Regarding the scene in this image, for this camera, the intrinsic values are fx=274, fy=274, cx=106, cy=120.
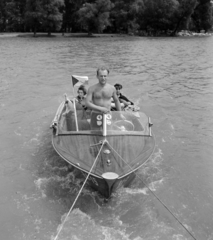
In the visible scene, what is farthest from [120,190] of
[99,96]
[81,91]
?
[81,91]

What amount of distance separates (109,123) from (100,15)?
4936cm

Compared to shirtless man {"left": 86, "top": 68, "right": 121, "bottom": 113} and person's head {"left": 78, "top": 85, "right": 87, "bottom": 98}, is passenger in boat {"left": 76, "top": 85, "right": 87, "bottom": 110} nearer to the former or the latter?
person's head {"left": 78, "top": 85, "right": 87, "bottom": 98}

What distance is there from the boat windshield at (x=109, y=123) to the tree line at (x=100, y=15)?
149 feet

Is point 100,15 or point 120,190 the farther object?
point 100,15

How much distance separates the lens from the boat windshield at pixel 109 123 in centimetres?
632

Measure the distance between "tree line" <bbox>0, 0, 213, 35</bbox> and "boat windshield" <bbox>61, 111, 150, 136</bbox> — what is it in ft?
149

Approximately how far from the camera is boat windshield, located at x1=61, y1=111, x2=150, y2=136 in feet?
20.7

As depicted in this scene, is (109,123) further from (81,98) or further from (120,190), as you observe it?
(81,98)

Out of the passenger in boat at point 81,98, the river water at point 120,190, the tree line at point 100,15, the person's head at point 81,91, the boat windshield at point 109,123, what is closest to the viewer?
the river water at point 120,190

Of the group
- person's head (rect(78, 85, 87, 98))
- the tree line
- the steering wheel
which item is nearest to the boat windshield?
the steering wheel

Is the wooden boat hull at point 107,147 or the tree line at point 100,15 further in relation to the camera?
the tree line at point 100,15

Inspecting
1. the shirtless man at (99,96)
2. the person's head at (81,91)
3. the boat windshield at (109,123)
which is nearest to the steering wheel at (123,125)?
the boat windshield at (109,123)

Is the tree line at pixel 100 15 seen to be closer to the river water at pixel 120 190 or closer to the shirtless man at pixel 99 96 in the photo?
the river water at pixel 120 190

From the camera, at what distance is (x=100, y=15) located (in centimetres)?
5159
